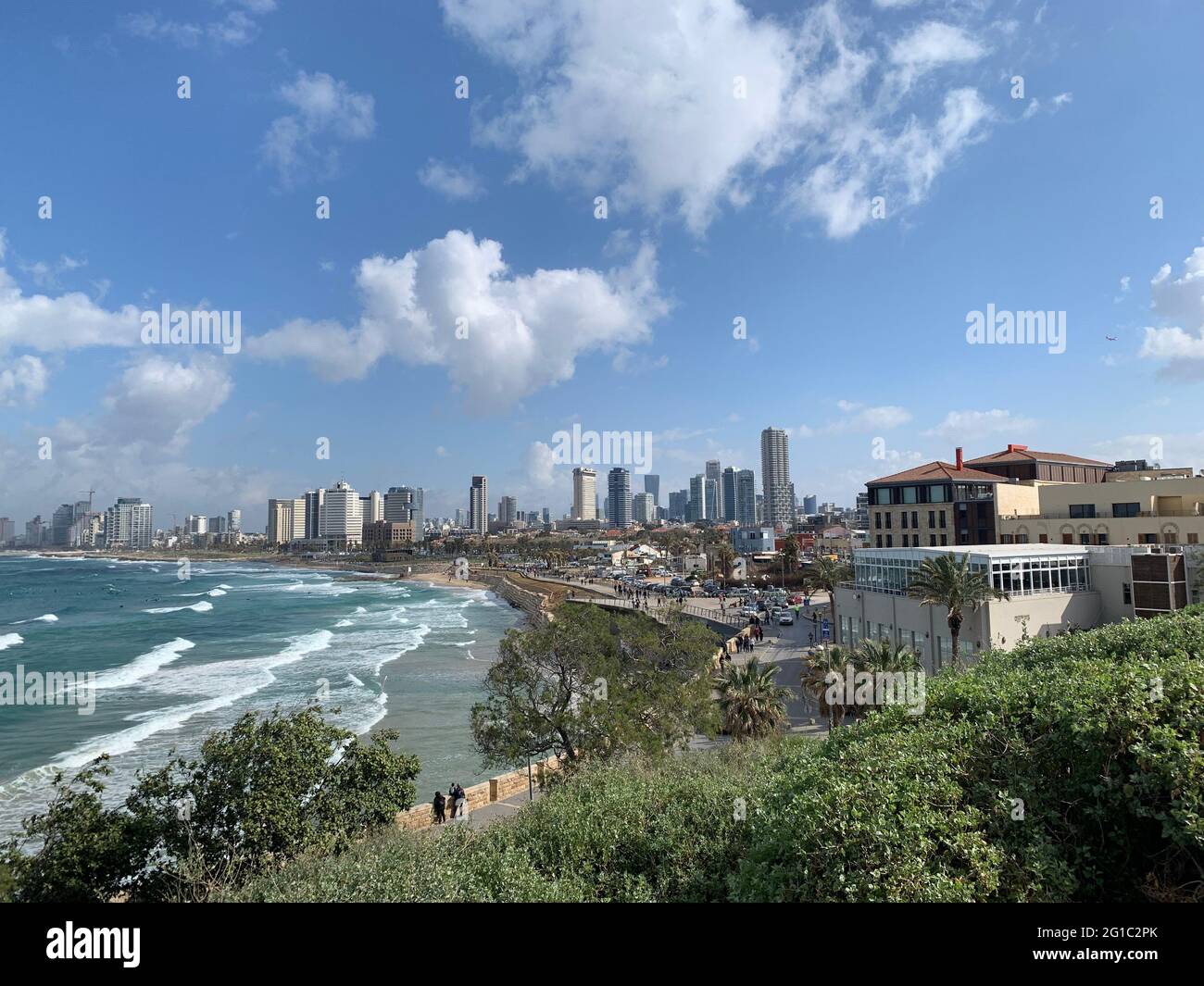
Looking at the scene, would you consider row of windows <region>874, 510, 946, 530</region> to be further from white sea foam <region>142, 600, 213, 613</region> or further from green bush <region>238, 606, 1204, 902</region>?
white sea foam <region>142, 600, 213, 613</region>

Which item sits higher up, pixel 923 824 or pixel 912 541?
pixel 912 541

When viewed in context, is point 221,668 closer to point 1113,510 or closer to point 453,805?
point 453,805

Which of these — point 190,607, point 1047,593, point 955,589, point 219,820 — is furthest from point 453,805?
point 190,607

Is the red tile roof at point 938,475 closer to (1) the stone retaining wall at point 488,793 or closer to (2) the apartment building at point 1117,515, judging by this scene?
(2) the apartment building at point 1117,515
